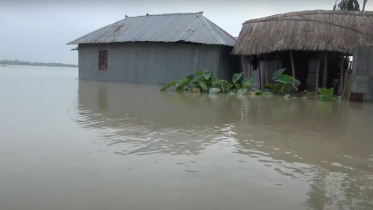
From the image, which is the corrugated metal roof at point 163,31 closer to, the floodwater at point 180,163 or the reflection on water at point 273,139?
the reflection on water at point 273,139

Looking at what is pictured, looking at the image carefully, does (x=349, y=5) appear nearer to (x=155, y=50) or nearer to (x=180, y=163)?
(x=155, y=50)

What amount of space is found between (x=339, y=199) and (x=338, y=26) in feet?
39.8

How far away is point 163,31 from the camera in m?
18.6

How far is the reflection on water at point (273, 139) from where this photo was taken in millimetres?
3266

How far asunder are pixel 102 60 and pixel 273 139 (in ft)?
55.5

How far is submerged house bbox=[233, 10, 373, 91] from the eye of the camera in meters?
13.2

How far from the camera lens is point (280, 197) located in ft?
9.41

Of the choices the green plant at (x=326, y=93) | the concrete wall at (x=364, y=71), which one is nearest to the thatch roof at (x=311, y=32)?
the concrete wall at (x=364, y=71)

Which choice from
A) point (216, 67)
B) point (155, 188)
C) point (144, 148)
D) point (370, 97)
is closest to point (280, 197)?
point (155, 188)

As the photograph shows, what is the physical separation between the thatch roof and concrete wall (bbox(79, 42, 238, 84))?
210cm

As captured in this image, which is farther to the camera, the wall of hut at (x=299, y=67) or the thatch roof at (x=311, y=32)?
the wall of hut at (x=299, y=67)

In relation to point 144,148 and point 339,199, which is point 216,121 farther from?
point 339,199

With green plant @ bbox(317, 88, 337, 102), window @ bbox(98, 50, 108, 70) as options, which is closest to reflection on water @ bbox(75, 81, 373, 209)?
green plant @ bbox(317, 88, 337, 102)

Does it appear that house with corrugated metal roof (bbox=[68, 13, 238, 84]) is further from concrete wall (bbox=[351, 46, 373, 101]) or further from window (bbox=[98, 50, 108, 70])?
concrete wall (bbox=[351, 46, 373, 101])
